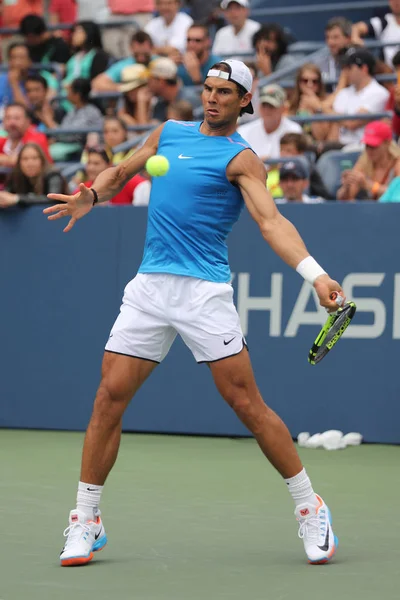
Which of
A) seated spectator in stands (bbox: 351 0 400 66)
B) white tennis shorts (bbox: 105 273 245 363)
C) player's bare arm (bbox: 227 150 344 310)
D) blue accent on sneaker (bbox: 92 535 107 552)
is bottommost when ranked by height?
blue accent on sneaker (bbox: 92 535 107 552)

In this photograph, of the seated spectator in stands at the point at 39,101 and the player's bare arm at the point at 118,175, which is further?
the seated spectator in stands at the point at 39,101

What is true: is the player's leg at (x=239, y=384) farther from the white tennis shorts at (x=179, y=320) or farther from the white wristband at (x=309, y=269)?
the white wristband at (x=309, y=269)

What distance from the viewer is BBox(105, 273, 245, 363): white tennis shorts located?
531 cm

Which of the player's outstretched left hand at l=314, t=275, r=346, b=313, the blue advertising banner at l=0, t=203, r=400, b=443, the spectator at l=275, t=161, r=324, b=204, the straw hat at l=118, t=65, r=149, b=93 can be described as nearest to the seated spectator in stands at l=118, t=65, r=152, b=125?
the straw hat at l=118, t=65, r=149, b=93

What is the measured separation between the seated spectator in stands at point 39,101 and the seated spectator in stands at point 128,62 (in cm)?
57

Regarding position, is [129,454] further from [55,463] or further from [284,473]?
[284,473]

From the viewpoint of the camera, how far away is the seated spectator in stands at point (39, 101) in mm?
14000

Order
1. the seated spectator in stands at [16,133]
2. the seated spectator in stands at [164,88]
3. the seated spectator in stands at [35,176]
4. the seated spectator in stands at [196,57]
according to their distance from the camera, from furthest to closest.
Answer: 1. the seated spectator in stands at [196,57]
2. the seated spectator in stands at [164,88]
3. the seated spectator in stands at [16,133]
4. the seated spectator in stands at [35,176]

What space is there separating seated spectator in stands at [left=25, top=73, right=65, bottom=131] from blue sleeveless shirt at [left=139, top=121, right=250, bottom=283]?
28.7ft

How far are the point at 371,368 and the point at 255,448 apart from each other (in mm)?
1008

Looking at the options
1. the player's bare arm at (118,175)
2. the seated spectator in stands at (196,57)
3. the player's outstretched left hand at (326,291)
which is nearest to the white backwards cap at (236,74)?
the player's bare arm at (118,175)

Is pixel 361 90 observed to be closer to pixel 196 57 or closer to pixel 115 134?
pixel 196 57

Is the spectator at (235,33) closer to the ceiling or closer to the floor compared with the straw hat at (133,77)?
closer to the ceiling

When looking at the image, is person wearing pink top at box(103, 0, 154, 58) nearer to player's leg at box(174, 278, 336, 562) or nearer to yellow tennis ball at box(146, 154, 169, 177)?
yellow tennis ball at box(146, 154, 169, 177)
